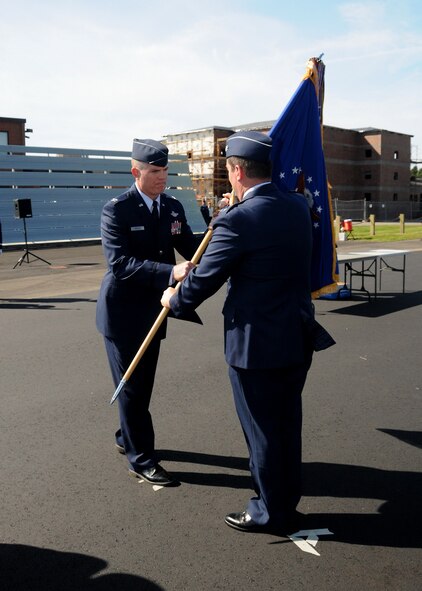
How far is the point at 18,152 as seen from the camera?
2975 cm

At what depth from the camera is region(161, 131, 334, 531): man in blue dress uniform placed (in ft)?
9.49

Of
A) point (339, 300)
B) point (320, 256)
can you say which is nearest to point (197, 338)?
point (320, 256)

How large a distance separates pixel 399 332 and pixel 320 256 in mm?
2500

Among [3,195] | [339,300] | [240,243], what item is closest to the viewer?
[240,243]

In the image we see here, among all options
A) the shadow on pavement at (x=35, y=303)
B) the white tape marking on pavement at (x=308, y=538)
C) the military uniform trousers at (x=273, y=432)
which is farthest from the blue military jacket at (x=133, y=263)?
the shadow on pavement at (x=35, y=303)

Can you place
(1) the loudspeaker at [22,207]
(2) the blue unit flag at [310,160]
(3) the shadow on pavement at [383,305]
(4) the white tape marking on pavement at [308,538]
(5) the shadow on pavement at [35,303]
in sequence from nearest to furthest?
1. (4) the white tape marking on pavement at [308,538]
2. (2) the blue unit flag at [310,160]
3. (3) the shadow on pavement at [383,305]
4. (5) the shadow on pavement at [35,303]
5. (1) the loudspeaker at [22,207]

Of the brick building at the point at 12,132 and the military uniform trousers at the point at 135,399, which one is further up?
the brick building at the point at 12,132

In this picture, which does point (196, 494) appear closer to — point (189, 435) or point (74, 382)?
point (189, 435)

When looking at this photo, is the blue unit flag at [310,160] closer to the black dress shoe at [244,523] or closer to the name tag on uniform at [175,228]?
the name tag on uniform at [175,228]

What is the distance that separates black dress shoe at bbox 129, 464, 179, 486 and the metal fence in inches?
976

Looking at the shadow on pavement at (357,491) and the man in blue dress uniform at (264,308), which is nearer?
the man in blue dress uniform at (264,308)

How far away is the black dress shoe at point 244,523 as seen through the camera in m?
3.17

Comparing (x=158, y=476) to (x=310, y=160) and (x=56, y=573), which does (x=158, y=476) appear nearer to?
(x=56, y=573)

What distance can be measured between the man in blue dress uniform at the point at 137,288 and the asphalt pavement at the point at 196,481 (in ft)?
0.99
